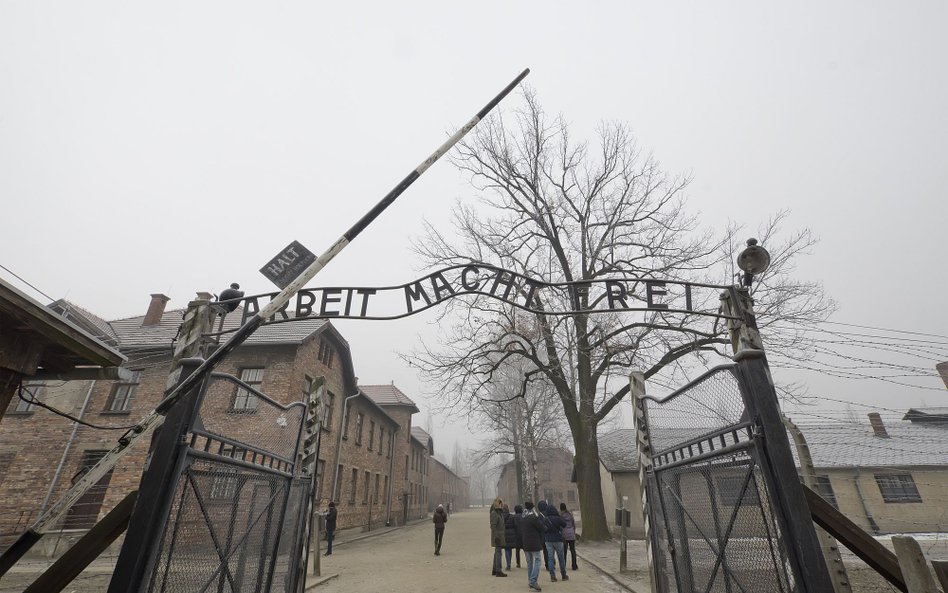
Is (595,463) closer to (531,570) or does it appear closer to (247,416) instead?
(531,570)

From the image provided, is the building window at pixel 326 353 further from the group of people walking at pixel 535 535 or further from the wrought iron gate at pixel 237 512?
the wrought iron gate at pixel 237 512

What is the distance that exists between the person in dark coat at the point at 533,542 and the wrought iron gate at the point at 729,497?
175 inches

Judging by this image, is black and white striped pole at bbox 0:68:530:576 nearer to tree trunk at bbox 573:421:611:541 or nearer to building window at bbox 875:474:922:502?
tree trunk at bbox 573:421:611:541

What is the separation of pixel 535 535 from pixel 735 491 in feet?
21.1

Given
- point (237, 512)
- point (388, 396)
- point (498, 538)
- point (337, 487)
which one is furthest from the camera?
point (388, 396)

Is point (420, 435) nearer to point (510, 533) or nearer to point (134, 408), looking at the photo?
point (134, 408)

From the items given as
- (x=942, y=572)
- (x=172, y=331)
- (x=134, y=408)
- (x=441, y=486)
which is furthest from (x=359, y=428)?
(x=441, y=486)

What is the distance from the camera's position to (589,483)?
1518cm

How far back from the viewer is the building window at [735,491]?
361 centimetres

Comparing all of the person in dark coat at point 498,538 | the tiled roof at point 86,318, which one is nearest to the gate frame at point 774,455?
the person in dark coat at point 498,538

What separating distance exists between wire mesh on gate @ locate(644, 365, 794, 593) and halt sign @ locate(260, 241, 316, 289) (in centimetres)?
396

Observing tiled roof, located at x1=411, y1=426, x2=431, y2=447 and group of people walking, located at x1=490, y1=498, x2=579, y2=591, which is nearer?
group of people walking, located at x1=490, y1=498, x2=579, y2=591

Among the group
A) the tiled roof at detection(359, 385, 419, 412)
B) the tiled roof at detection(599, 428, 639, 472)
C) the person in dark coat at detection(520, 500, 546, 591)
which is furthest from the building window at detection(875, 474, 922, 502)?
the tiled roof at detection(359, 385, 419, 412)

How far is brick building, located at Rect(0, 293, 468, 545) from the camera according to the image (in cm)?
1517
